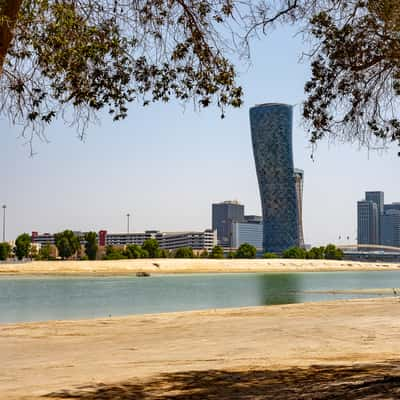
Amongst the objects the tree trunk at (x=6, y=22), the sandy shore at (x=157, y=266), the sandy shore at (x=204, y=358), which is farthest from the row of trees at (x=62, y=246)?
the tree trunk at (x=6, y=22)

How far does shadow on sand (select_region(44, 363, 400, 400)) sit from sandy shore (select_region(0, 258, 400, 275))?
384 ft

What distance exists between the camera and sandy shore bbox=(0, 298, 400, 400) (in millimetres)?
9391

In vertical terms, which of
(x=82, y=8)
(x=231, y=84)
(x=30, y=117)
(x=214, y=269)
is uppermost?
(x=82, y=8)

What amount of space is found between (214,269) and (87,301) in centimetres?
10390

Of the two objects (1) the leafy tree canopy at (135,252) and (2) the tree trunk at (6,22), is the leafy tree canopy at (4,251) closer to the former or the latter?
(1) the leafy tree canopy at (135,252)

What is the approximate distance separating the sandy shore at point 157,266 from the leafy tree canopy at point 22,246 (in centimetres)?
2530

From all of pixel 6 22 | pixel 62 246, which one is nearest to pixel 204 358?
pixel 6 22

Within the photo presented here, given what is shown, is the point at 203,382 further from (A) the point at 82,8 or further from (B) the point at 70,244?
(B) the point at 70,244

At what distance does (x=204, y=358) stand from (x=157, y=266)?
131716 mm

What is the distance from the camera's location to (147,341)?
1695 centimetres

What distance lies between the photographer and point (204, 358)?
13.4m

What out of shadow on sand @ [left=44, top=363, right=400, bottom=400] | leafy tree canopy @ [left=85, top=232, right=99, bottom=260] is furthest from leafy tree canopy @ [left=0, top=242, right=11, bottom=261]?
shadow on sand @ [left=44, top=363, right=400, bottom=400]

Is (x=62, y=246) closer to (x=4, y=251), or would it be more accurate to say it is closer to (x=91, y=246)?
(x=91, y=246)

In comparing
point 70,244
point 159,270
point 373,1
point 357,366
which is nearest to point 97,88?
point 373,1
